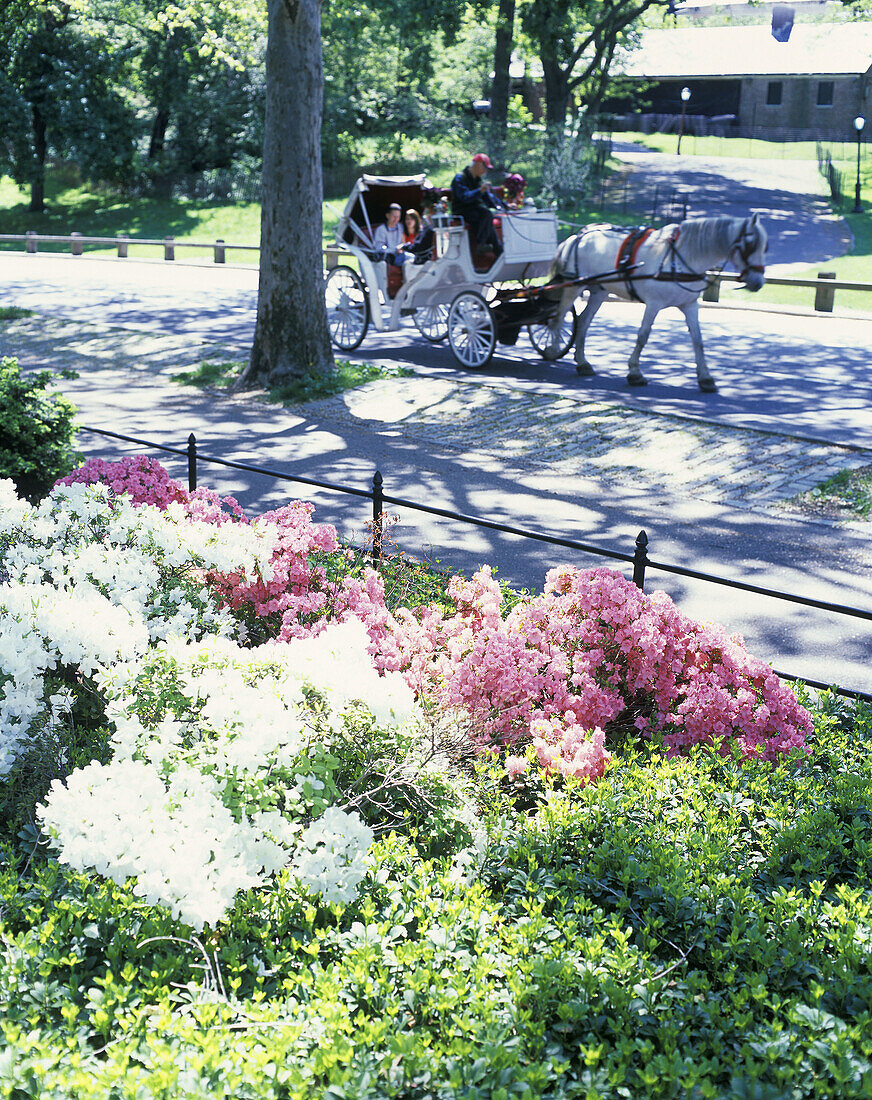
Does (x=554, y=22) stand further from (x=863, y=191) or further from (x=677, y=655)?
(x=677, y=655)

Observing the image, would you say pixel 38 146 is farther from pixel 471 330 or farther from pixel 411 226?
pixel 471 330

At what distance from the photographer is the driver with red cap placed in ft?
49.5

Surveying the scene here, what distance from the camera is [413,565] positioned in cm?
793

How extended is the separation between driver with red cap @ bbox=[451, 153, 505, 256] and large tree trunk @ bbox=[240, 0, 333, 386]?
1940 mm

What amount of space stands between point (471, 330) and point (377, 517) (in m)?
8.77

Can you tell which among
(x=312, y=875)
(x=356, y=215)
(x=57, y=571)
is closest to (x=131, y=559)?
(x=57, y=571)

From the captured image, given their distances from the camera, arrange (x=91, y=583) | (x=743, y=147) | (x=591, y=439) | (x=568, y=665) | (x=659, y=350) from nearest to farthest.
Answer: (x=568, y=665)
(x=91, y=583)
(x=591, y=439)
(x=659, y=350)
(x=743, y=147)

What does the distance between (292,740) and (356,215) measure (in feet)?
46.2

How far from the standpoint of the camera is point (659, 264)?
1423 cm

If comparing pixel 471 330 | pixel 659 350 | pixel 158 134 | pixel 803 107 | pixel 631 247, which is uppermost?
pixel 803 107

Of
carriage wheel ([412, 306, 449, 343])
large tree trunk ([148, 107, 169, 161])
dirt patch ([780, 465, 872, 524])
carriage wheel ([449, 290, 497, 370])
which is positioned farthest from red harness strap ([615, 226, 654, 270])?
large tree trunk ([148, 107, 169, 161])

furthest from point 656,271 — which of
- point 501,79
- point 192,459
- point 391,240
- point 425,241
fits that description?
point 501,79

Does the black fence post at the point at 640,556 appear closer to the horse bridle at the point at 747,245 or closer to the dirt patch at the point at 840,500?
the dirt patch at the point at 840,500

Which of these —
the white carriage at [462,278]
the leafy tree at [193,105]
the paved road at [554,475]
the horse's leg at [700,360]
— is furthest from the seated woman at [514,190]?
the leafy tree at [193,105]
